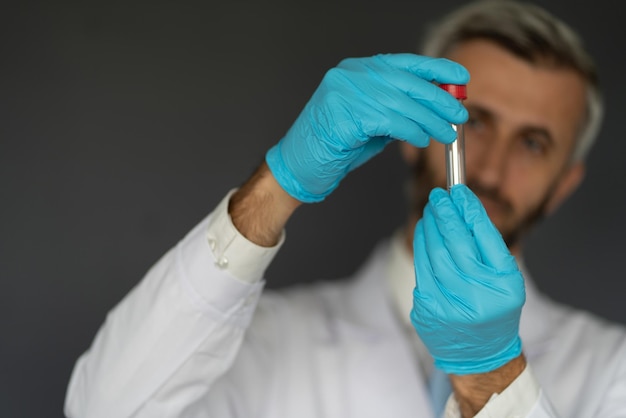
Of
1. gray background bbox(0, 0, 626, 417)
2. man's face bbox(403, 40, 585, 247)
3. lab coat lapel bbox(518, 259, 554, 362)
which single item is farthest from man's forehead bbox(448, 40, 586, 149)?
gray background bbox(0, 0, 626, 417)

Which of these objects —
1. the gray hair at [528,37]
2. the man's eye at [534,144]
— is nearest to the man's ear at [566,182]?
the gray hair at [528,37]

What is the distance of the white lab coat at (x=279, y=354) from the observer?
1.01 m

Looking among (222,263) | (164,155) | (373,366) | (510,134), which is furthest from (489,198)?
(164,155)

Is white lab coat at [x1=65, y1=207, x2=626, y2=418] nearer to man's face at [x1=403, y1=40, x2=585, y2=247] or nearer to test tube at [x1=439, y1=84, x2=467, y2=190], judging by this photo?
man's face at [x1=403, y1=40, x2=585, y2=247]

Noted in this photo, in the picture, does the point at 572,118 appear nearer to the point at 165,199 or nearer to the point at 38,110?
the point at 165,199

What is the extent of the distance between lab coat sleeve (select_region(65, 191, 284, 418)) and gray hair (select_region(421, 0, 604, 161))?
74 cm

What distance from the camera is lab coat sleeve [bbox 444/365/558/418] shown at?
0.94m

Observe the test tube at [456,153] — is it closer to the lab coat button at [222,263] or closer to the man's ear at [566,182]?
the lab coat button at [222,263]

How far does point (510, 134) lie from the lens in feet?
4.72

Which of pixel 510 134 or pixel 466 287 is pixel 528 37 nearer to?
pixel 510 134

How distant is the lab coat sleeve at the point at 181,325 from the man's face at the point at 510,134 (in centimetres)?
56

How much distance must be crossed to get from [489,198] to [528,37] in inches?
12.9

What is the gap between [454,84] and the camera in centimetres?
96

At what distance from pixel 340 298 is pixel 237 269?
526mm
